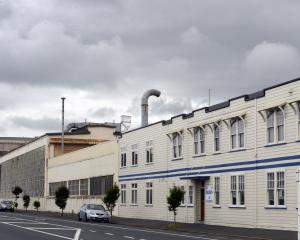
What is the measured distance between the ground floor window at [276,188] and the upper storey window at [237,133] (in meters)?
3.67

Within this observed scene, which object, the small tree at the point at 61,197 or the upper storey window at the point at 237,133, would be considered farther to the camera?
the small tree at the point at 61,197

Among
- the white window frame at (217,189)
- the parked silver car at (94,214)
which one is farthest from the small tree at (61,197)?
the white window frame at (217,189)

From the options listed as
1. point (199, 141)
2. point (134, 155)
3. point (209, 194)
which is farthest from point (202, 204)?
point (134, 155)

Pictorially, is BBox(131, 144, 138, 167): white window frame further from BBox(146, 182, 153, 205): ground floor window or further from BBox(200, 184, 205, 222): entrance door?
BBox(200, 184, 205, 222): entrance door

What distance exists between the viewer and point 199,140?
44438 mm

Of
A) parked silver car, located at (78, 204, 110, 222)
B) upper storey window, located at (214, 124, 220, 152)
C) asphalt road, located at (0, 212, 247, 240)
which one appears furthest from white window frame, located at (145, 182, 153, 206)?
asphalt road, located at (0, 212, 247, 240)

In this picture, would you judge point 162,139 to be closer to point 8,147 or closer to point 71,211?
point 71,211

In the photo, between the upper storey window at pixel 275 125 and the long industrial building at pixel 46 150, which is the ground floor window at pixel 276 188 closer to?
the upper storey window at pixel 275 125

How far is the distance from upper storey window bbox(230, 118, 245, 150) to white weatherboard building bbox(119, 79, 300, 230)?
0.19 ft

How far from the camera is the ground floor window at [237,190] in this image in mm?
38688

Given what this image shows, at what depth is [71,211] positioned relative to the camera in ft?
242

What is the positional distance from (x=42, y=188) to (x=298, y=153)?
60507mm

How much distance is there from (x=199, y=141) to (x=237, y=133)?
538 centimetres

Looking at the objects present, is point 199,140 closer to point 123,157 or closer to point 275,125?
point 275,125
